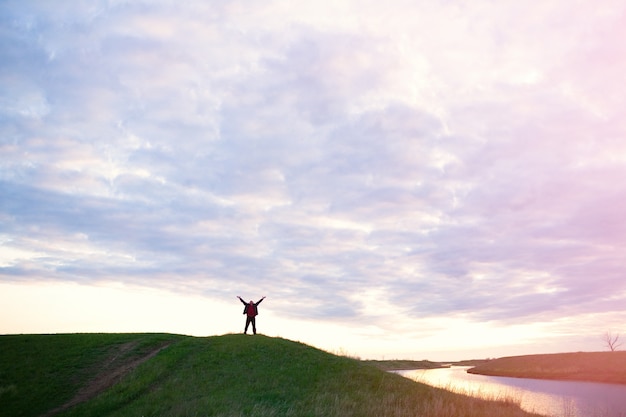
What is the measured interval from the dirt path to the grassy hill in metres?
0.08

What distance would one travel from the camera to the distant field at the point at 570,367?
71.6 metres

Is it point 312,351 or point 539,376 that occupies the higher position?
point 312,351

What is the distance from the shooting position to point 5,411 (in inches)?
1074

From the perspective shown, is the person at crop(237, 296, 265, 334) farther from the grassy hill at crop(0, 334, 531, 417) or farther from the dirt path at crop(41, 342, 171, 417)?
the dirt path at crop(41, 342, 171, 417)

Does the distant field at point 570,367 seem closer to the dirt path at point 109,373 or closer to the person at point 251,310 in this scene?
the person at point 251,310

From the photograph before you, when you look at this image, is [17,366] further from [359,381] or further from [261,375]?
[359,381]

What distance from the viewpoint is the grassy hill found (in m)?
24.1

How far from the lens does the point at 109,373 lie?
3350cm

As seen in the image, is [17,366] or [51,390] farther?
[17,366]

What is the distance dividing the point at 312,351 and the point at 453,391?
36.1 ft

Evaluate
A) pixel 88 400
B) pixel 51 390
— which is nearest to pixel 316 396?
pixel 88 400

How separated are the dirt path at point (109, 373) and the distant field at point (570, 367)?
65.3 meters

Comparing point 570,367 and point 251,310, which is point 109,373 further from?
point 570,367

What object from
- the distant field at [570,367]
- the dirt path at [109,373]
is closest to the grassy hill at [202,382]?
the dirt path at [109,373]
